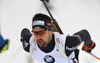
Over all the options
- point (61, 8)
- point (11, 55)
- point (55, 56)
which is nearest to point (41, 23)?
point (55, 56)

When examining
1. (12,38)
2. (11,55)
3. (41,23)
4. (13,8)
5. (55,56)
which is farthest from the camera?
(13,8)

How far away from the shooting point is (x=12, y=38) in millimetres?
2520

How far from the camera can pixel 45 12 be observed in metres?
2.90

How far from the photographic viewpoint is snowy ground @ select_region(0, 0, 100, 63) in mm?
2340

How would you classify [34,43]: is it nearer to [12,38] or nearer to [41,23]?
[41,23]

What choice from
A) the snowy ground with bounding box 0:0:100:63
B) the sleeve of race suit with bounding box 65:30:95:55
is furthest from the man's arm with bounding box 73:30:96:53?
the snowy ground with bounding box 0:0:100:63

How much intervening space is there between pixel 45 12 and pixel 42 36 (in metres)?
1.76

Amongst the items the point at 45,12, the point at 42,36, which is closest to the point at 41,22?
the point at 42,36

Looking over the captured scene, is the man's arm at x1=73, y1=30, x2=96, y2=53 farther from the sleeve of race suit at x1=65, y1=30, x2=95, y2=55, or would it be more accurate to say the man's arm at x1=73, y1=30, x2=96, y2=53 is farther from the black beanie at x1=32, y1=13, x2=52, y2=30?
the black beanie at x1=32, y1=13, x2=52, y2=30

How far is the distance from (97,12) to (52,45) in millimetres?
1919

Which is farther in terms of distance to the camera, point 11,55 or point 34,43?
point 11,55

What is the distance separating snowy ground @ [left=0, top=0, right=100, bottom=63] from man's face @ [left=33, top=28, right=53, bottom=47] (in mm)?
1143

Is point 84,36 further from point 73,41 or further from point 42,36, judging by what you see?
point 42,36

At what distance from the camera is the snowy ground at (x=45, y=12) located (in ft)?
7.68
